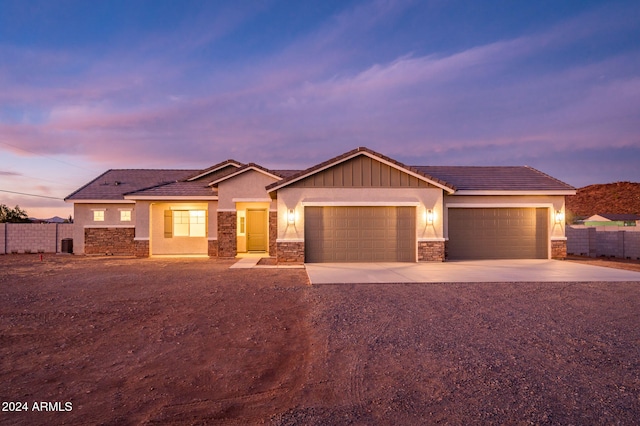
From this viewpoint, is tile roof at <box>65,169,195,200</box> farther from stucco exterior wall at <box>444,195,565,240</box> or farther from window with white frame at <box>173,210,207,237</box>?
stucco exterior wall at <box>444,195,565,240</box>

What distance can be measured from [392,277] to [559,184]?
11.0 metres

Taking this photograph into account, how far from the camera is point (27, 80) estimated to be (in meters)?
18.4

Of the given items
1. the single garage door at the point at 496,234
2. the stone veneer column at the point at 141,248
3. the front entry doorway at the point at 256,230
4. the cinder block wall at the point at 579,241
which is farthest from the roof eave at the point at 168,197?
the cinder block wall at the point at 579,241

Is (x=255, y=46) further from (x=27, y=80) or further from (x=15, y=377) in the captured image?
(x=15, y=377)

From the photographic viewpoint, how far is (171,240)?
18.7 metres

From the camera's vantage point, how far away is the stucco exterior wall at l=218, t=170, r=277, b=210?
1719cm

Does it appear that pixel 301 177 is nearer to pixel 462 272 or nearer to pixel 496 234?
pixel 462 272

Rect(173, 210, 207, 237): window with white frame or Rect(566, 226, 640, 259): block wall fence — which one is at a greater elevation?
Rect(173, 210, 207, 237): window with white frame

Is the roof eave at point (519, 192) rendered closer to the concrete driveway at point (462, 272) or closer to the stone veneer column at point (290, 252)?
the concrete driveway at point (462, 272)

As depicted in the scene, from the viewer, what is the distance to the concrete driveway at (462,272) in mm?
10414

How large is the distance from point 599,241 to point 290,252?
16.3m

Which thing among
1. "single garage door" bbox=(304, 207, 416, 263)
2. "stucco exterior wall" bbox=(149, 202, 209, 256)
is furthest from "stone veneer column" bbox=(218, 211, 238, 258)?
"single garage door" bbox=(304, 207, 416, 263)

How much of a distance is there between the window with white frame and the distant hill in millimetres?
77875

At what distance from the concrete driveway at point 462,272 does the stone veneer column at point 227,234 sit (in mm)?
5180
